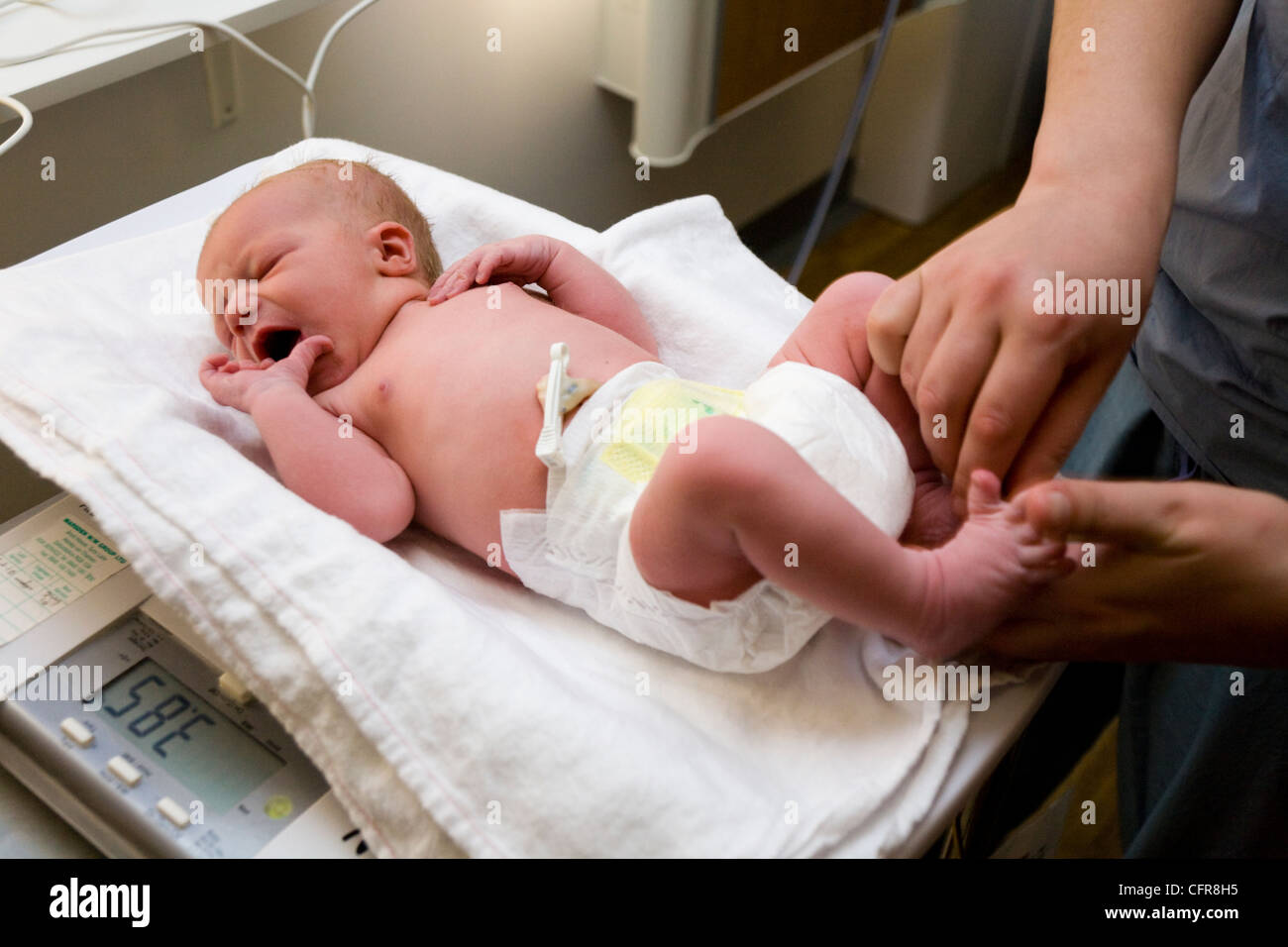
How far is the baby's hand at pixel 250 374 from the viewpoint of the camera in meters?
0.88

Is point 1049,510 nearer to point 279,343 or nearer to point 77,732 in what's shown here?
point 77,732

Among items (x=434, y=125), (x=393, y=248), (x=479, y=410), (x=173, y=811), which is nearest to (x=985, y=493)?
(x=479, y=410)

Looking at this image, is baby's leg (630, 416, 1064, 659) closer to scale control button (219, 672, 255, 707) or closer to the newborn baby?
the newborn baby

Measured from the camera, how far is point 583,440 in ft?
2.75

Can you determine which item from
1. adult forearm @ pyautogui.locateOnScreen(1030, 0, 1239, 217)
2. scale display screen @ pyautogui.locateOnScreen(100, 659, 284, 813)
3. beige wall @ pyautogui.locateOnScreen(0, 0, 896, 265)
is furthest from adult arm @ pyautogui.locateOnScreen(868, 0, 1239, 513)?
beige wall @ pyautogui.locateOnScreen(0, 0, 896, 265)

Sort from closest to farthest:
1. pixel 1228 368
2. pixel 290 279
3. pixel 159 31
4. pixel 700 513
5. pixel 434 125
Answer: pixel 700 513 → pixel 1228 368 → pixel 290 279 → pixel 159 31 → pixel 434 125

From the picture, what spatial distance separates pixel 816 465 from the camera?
2.47 ft

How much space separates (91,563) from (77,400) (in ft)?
0.41

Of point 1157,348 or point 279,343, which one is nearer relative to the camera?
point 1157,348

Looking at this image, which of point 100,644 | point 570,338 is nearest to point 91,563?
point 100,644

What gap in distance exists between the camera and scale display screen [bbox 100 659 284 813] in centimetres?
67

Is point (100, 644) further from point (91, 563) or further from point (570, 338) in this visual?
point (570, 338)

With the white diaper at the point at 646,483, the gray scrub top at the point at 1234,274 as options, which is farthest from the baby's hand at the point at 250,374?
the gray scrub top at the point at 1234,274

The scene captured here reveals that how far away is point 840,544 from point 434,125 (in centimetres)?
125
